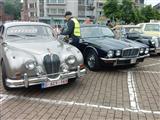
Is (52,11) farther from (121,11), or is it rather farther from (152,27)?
(152,27)

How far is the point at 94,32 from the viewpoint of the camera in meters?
9.32

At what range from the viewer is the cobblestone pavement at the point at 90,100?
4.75 meters

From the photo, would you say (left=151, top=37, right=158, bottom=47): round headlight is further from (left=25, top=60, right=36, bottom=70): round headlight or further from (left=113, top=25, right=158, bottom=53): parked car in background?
(left=25, top=60, right=36, bottom=70): round headlight

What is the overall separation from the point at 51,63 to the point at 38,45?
35.6 inches

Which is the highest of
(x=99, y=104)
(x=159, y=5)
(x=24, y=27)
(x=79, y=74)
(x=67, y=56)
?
(x=159, y=5)

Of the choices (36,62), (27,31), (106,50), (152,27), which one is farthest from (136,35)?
(36,62)

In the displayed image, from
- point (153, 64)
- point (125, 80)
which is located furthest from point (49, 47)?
point (153, 64)

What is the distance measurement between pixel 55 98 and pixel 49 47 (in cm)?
136

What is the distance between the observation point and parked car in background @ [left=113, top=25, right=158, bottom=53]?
37.3 feet

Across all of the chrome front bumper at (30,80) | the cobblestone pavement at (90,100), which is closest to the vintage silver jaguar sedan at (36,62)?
the chrome front bumper at (30,80)

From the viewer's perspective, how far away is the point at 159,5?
7719cm

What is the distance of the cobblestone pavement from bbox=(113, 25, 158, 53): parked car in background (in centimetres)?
412

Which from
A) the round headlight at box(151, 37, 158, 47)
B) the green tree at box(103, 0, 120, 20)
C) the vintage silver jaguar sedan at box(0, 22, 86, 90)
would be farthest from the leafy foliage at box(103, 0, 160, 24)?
the vintage silver jaguar sedan at box(0, 22, 86, 90)

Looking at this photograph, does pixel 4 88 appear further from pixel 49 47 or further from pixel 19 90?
pixel 49 47
